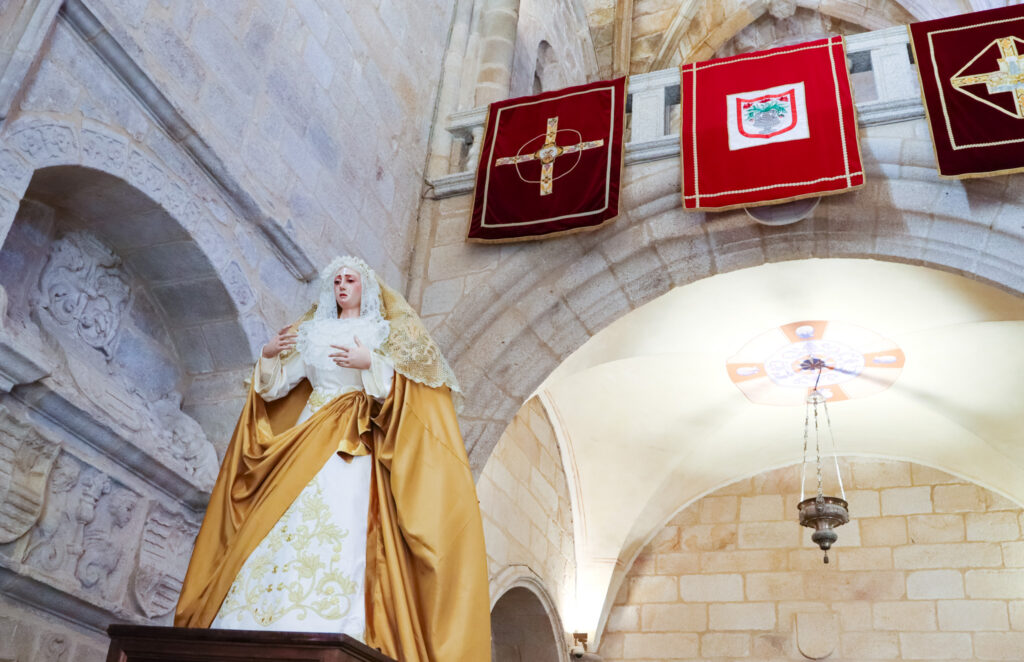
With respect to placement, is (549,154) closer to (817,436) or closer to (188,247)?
(188,247)

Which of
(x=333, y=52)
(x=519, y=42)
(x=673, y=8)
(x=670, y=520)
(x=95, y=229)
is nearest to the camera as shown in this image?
(x=95, y=229)

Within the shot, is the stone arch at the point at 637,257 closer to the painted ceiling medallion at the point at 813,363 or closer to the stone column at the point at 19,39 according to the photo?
the painted ceiling medallion at the point at 813,363

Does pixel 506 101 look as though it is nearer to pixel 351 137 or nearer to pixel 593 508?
pixel 351 137

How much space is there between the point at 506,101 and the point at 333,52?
1.17 metres

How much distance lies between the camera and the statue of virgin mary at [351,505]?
7.91 ft

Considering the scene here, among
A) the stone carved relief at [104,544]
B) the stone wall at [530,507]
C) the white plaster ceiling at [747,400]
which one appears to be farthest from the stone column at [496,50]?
the stone carved relief at [104,544]

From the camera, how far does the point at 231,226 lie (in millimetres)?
4121

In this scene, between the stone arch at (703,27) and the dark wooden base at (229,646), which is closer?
the dark wooden base at (229,646)

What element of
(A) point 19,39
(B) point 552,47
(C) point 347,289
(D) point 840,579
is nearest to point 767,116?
(C) point 347,289

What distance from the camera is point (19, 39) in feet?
10.1

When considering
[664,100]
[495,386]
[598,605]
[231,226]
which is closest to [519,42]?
[664,100]

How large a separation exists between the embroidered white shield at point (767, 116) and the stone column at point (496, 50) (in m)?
1.82

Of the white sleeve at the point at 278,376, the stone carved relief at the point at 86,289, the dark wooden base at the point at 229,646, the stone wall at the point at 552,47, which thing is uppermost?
the stone wall at the point at 552,47

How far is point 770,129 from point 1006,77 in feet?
3.62
